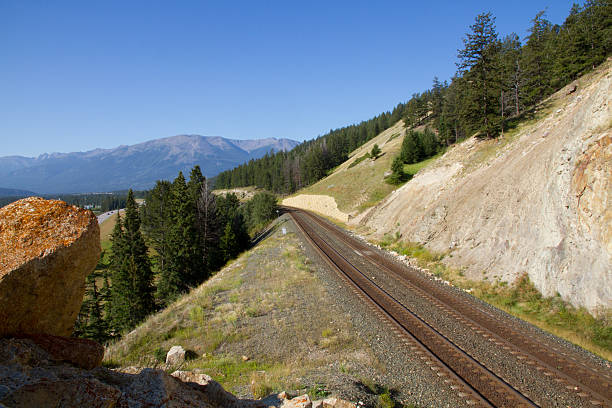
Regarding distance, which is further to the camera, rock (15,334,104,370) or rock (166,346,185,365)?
rock (166,346,185,365)

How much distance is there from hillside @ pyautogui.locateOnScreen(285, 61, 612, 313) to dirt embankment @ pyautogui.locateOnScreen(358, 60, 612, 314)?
0.13 ft

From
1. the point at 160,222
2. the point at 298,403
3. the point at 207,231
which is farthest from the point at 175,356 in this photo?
the point at 160,222

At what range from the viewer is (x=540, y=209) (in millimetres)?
15047

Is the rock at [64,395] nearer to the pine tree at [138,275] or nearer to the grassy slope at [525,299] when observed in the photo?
the grassy slope at [525,299]

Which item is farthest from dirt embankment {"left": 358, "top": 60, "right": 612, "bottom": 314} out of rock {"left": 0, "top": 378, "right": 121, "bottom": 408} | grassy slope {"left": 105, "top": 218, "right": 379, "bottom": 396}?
rock {"left": 0, "top": 378, "right": 121, "bottom": 408}

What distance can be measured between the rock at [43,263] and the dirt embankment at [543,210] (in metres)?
15.5

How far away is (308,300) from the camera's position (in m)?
14.4

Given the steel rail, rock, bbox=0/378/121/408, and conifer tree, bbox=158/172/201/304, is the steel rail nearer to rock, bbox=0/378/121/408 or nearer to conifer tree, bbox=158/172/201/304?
rock, bbox=0/378/121/408

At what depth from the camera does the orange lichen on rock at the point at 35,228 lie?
4316 millimetres

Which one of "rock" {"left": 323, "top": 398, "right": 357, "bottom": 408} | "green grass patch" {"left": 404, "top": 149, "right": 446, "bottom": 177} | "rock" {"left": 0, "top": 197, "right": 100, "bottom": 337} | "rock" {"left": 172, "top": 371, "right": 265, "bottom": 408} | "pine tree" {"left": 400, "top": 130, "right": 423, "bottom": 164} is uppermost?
"pine tree" {"left": 400, "top": 130, "right": 423, "bottom": 164}

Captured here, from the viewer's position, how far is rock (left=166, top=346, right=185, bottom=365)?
9.64 m

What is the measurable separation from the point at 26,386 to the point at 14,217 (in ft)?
9.38

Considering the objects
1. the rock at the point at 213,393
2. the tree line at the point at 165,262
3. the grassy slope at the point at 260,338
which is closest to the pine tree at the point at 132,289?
the tree line at the point at 165,262

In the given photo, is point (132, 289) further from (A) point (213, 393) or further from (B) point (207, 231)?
(A) point (213, 393)
